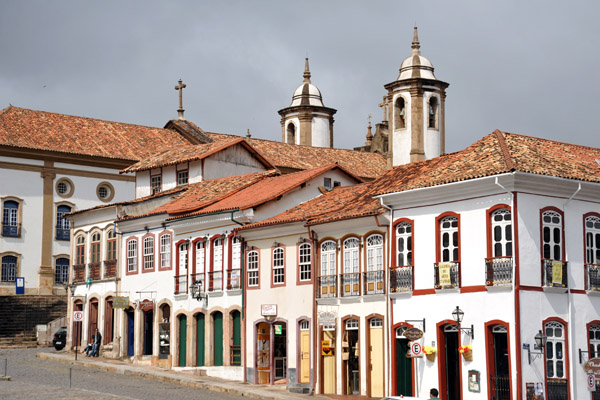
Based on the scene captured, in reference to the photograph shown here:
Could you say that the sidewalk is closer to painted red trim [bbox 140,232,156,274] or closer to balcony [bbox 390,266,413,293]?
painted red trim [bbox 140,232,156,274]

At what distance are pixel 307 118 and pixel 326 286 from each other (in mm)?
44811

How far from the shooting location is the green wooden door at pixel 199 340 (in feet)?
128

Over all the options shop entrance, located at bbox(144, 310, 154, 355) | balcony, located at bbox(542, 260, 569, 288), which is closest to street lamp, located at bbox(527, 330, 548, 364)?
balcony, located at bbox(542, 260, 569, 288)

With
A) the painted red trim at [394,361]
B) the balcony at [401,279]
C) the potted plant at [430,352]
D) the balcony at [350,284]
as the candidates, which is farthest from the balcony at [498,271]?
the balcony at [350,284]

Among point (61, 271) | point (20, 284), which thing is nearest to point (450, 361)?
point (20, 284)

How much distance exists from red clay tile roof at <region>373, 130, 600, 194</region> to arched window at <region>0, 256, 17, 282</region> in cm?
2932

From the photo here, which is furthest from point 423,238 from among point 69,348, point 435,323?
point 69,348

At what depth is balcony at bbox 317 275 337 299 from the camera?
33625 millimetres

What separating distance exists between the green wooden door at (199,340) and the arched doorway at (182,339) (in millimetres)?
665

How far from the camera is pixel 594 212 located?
98.1 ft

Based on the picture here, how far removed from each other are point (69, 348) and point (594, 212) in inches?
1026

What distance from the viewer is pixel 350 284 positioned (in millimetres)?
33031

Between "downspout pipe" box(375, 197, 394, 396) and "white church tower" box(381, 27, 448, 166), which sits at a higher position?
"white church tower" box(381, 27, 448, 166)

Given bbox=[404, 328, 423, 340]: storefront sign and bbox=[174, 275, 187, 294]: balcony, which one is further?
bbox=[174, 275, 187, 294]: balcony
